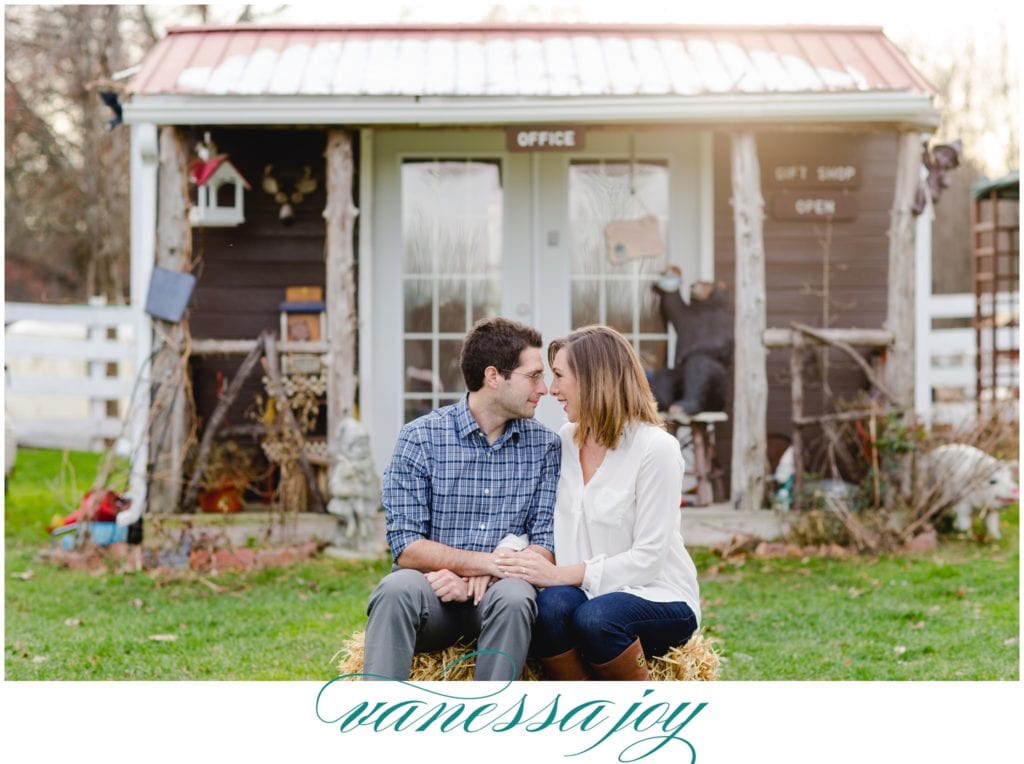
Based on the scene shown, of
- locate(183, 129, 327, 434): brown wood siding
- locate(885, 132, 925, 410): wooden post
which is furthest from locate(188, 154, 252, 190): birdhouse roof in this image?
locate(885, 132, 925, 410): wooden post

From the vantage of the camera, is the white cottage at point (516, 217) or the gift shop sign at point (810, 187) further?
the gift shop sign at point (810, 187)

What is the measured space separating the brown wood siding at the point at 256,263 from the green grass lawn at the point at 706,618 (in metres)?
1.67

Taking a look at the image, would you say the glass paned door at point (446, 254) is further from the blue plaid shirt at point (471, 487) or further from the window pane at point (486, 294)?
the blue plaid shirt at point (471, 487)

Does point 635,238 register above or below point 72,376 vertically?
above

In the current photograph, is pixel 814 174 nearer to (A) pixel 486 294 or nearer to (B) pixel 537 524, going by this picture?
(A) pixel 486 294

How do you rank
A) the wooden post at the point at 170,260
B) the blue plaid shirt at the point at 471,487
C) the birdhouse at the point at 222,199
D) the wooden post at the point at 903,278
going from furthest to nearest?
the birdhouse at the point at 222,199
the wooden post at the point at 903,278
the wooden post at the point at 170,260
the blue plaid shirt at the point at 471,487

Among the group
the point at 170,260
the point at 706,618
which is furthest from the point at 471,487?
the point at 170,260

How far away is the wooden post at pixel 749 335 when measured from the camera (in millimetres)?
6750

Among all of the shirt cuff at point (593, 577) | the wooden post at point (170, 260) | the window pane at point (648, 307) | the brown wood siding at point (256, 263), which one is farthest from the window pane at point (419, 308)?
the shirt cuff at point (593, 577)

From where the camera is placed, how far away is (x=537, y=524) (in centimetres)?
343

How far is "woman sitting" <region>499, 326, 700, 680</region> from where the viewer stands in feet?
10.5

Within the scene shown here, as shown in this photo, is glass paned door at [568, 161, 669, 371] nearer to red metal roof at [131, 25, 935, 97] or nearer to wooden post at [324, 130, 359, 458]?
red metal roof at [131, 25, 935, 97]

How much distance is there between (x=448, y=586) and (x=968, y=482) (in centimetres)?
442

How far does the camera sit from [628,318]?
7.79 m
